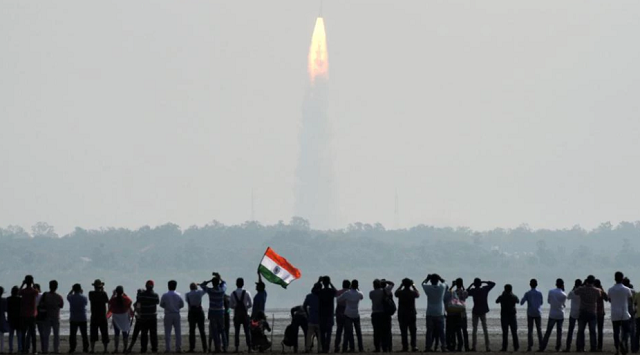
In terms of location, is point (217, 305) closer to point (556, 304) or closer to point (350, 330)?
point (350, 330)

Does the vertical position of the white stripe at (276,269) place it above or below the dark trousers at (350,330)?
above

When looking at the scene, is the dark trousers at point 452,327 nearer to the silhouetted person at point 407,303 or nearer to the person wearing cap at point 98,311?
the silhouetted person at point 407,303

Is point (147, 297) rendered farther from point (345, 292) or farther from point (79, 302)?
point (345, 292)

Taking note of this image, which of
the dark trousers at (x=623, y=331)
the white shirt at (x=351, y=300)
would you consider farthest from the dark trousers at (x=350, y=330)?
the dark trousers at (x=623, y=331)

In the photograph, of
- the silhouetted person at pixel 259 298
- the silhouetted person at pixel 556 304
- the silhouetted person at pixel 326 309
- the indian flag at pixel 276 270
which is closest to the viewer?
the silhouetted person at pixel 326 309

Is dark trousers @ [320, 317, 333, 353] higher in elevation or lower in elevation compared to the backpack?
lower

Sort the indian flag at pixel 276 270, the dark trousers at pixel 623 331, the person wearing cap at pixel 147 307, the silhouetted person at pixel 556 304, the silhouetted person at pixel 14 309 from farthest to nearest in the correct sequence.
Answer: the indian flag at pixel 276 270 → the silhouetted person at pixel 556 304 → the silhouetted person at pixel 14 309 → the person wearing cap at pixel 147 307 → the dark trousers at pixel 623 331

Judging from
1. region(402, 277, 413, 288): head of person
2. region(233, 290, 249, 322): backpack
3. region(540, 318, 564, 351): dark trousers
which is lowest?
region(540, 318, 564, 351): dark trousers

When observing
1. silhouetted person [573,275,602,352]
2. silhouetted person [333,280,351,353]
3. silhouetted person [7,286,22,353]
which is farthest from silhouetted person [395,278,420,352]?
silhouetted person [7,286,22,353]

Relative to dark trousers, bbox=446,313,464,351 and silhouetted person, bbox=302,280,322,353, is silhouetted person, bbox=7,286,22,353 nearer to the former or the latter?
silhouetted person, bbox=302,280,322,353
